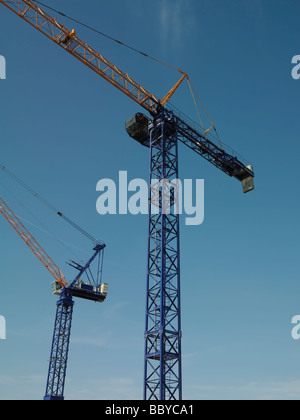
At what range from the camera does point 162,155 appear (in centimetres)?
4294

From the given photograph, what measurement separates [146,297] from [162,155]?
14686 mm

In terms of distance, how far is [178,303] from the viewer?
123 feet

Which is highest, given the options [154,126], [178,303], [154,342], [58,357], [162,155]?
[154,126]
